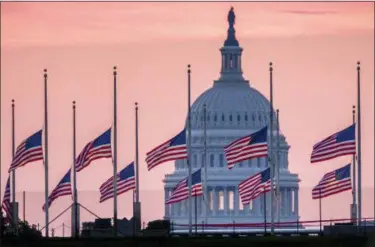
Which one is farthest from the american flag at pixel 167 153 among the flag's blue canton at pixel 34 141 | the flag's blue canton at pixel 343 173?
the flag's blue canton at pixel 343 173

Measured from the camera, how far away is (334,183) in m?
178

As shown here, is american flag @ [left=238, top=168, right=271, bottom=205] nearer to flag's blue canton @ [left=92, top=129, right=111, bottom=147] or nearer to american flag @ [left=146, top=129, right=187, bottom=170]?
american flag @ [left=146, top=129, right=187, bottom=170]

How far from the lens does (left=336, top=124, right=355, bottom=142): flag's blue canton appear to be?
554ft

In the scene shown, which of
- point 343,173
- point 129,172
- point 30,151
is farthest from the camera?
point 129,172

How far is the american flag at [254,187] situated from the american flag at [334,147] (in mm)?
23902

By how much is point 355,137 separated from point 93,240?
29560 millimetres


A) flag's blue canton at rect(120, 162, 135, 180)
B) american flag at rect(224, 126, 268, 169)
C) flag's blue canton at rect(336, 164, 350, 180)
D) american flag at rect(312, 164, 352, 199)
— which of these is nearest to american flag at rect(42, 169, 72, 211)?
flag's blue canton at rect(120, 162, 135, 180)

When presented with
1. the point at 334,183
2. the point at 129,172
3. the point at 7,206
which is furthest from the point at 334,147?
the point at 7,206

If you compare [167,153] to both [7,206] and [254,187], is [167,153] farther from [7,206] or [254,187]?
[254,187]

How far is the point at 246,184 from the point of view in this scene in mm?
196500

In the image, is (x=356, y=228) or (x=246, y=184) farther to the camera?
(x=246, y=184)

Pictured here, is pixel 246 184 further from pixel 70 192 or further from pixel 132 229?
pixel 132 229

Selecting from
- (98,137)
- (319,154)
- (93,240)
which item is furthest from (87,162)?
(93,240)

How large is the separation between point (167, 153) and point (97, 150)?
Result: 648 centimetres
